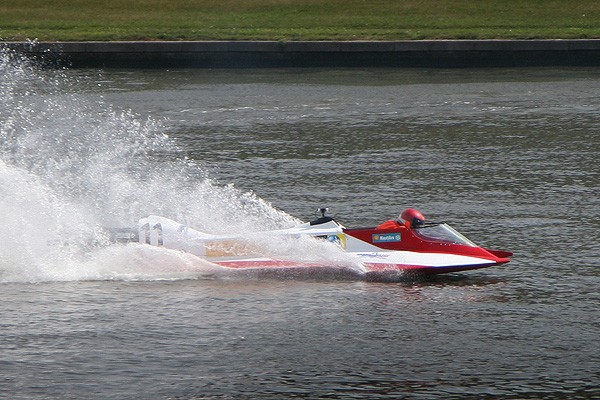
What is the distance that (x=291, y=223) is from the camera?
1581 cm

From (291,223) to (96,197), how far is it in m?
3.88

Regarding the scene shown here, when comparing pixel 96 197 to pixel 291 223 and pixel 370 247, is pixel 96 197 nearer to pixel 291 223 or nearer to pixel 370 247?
pixel 291 223

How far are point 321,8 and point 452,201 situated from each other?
1943 centimetres

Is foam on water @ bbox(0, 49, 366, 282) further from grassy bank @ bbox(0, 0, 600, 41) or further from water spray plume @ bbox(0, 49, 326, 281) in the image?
grassy bank @ bbox(0, 0, 600, 41)

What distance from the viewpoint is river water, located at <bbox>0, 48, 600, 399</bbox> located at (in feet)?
37.1

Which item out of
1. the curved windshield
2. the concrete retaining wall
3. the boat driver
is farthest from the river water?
the concrete retaining wall

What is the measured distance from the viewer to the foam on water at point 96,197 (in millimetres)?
14469

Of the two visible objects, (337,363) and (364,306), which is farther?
(364,306)

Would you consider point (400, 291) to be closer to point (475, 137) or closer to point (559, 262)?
point (559, 262)

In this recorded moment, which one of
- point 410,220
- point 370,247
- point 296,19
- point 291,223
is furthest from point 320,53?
point 370,247

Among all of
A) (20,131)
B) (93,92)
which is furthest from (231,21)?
(20,131)

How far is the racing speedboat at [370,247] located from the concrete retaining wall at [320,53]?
17472 mm

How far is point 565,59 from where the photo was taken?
31359 mm

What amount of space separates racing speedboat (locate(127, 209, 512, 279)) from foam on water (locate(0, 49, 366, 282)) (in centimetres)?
13
